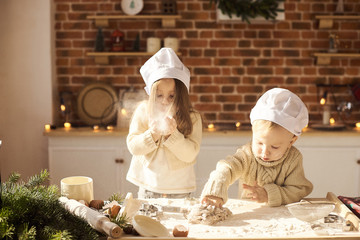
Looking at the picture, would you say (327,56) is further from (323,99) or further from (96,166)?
(96,166)

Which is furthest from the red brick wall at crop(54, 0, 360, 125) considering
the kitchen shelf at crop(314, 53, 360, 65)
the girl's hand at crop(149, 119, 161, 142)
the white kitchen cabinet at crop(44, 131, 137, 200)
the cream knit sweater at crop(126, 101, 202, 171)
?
the girl's hand at crop(149, 119, 161, 142)

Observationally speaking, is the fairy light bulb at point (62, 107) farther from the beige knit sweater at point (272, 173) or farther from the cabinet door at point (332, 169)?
the beige knit sweater at point (272, 173)

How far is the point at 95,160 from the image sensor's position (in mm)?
3137

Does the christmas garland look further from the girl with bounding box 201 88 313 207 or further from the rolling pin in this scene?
the rolling pin

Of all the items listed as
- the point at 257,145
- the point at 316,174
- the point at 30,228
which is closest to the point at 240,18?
the point at 316,174

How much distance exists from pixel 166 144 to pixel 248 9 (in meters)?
1.71

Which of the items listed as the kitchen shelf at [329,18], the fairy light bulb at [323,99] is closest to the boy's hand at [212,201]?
the fairy light bulb at [323,99]

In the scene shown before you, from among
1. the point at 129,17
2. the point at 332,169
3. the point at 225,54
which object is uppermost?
the point at 129,17

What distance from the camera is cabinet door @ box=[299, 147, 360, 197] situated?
3.13 m

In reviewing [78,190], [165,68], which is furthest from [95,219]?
[165,68]

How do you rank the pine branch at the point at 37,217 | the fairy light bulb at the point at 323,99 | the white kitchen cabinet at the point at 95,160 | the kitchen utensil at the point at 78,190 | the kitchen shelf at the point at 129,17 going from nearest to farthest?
the pine branch at the point at 37,217
the kitchen utensil at the point at 78,190
the white kitchen cabinet at the point at 95,160
the kitchen shelf at the point at 129,17
the fairy light bulb at the point at 323,99

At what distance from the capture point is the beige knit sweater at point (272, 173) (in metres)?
1.49

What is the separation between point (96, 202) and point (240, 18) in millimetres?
2256

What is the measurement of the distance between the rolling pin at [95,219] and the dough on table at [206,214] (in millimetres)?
277
